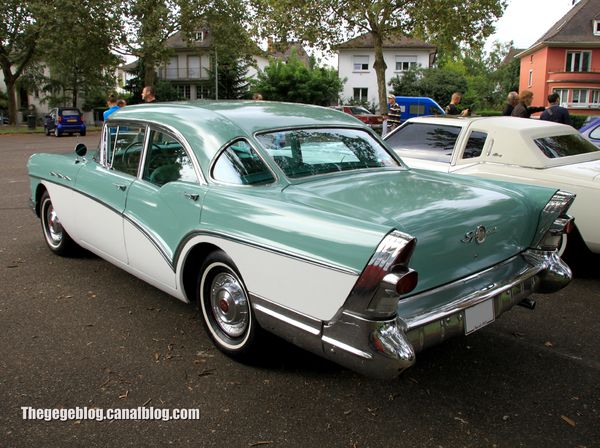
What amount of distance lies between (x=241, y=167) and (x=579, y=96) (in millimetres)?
48400

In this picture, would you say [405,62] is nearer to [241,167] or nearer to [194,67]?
[194,67]

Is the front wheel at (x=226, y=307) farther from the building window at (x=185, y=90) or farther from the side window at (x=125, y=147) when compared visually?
the building window at (x=185, y=90)

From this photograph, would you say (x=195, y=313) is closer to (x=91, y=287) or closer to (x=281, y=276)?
(x=91, y=287)

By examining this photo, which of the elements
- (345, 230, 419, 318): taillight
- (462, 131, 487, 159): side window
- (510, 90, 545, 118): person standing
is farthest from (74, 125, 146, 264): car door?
(510, 90, 545, 118): person standing

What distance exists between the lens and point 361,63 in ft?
171

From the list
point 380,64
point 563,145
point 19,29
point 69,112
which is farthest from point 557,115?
point 19,29

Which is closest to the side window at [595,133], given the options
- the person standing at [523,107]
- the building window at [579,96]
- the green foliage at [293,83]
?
the person standing at [523,107]

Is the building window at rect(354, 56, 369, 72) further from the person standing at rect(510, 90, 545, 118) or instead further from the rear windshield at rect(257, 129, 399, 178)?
the rear windshield at rect(257, 129, 399, 178)

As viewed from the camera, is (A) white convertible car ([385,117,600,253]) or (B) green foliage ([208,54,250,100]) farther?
(B) green foliage ([208,54,250,100])

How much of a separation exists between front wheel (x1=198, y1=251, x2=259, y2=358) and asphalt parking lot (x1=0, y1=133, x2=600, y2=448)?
0.13 m

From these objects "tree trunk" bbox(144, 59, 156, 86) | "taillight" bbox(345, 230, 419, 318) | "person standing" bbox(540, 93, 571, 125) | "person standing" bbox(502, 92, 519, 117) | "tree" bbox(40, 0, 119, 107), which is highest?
"tree" bbox(40, 0, 119, 107)

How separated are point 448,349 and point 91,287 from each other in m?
2.96

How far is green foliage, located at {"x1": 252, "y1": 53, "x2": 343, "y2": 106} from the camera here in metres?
43.8

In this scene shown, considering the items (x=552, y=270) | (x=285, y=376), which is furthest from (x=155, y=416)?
(x=552, y=270)
